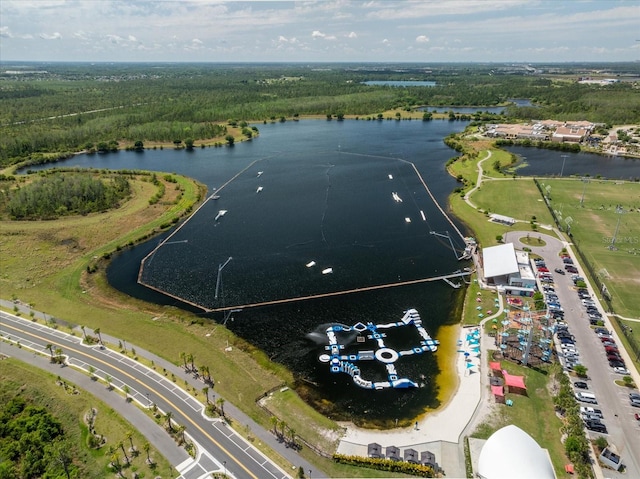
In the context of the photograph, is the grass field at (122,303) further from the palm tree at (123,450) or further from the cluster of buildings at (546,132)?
the cluster of buildings at (546,132)

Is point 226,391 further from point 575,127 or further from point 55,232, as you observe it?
point 575,127

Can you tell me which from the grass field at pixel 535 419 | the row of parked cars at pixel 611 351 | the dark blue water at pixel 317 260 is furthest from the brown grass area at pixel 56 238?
the row of parked cars at pixel 611 351

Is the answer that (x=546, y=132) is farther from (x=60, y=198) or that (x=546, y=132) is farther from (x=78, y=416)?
(x=78, y=416)

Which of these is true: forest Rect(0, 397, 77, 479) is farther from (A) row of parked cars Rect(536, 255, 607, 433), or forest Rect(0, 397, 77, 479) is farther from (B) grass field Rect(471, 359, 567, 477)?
(A) row of parked cars Rect(536, 255, 607, 433)

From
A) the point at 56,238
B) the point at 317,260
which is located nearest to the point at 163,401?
the point at 317,260

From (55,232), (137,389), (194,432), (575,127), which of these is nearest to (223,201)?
(55,232)

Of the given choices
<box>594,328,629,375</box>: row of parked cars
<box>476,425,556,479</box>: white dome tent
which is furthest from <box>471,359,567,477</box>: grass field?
<box>594,328,629,375</box>: row of parked cars
